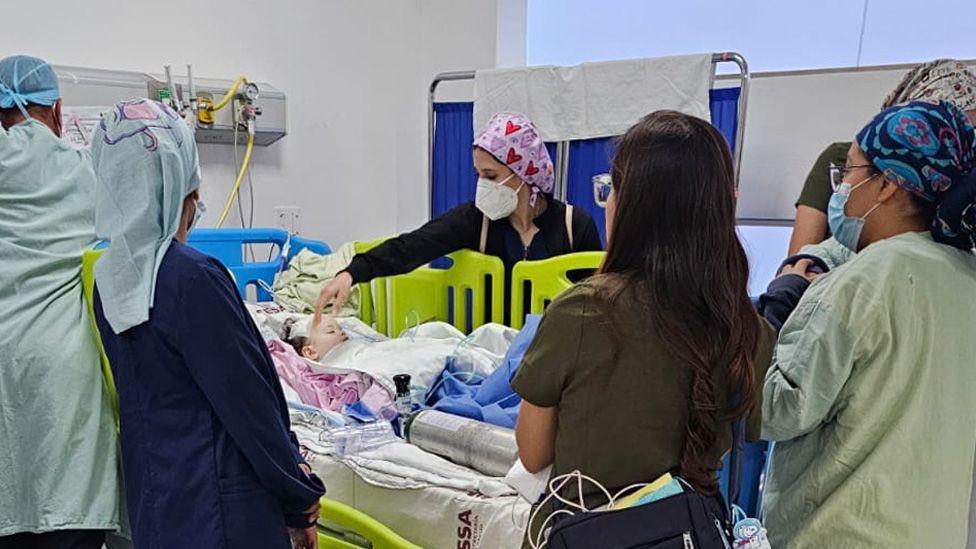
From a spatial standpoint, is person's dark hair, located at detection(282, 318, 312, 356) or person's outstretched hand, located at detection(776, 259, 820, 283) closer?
person's outstretched hand, located at detection(776, 259, 820, 283)

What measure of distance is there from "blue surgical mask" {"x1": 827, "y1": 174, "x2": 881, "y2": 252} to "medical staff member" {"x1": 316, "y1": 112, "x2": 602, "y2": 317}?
1056 millimetres

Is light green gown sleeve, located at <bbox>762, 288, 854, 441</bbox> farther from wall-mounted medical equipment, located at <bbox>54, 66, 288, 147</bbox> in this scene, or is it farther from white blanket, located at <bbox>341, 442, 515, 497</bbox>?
wall-mounted medical equipment, located at <bbox>54, 66, 288, 147</bbox>

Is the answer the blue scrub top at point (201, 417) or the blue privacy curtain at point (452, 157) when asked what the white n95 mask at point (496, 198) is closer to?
the blue privacy curtain at point (452, 157)

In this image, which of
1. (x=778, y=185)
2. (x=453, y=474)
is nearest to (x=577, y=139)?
(x=778, y=185)

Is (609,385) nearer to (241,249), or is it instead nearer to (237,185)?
(241,249)

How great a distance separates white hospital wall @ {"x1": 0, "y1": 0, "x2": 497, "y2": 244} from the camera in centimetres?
279

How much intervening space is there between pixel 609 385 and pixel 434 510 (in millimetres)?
618

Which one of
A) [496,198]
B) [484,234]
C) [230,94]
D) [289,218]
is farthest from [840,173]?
[289,218]

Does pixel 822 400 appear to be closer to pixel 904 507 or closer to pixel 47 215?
pixel 904 507

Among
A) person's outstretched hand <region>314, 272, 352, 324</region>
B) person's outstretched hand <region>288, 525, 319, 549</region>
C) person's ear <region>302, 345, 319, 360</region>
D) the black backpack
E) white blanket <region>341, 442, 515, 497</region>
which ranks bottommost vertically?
person's outstretched hand <region>288, 525, 319, 549</region>

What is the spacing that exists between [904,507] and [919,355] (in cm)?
27

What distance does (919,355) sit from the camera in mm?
1138

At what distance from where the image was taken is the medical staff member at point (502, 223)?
7.44ft

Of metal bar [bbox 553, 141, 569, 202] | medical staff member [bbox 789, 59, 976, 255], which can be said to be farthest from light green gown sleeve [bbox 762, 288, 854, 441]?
metal bar [bbox 553, 141, 569, 202]
